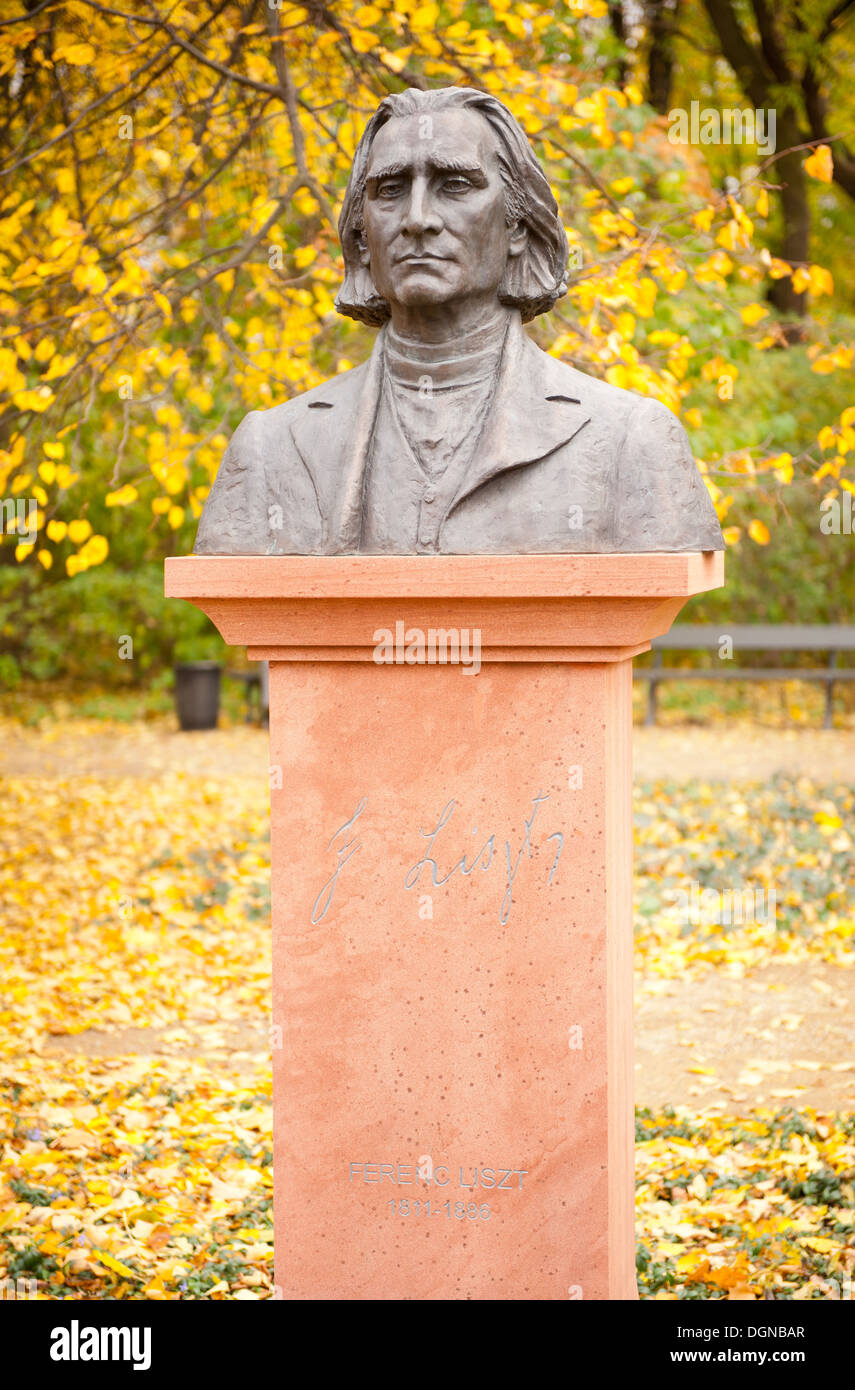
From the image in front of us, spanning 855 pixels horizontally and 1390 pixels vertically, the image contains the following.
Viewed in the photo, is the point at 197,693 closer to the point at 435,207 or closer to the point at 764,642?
the point at 764,642

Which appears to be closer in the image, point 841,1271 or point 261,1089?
point 841,1271

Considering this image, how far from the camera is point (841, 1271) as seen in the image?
4148 millimetres

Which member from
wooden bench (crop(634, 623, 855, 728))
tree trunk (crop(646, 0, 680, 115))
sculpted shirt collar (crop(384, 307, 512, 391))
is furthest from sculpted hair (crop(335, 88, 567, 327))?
tree trunk (crop(646, 0, 680, 115))

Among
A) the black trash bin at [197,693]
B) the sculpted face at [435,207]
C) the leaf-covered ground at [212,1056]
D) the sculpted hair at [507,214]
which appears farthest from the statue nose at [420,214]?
the black trash bin at [197,693]

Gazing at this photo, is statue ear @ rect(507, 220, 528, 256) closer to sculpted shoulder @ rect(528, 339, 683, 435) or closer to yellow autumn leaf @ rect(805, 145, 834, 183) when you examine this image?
sculpted shoulder @ rect(528, 339, 683, 435)

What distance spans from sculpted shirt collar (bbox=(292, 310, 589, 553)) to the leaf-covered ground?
230cm

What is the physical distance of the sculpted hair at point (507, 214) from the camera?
11.1 feet

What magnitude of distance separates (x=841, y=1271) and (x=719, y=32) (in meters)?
13.8

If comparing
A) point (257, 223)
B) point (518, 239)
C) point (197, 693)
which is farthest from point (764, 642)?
point (518, 239)

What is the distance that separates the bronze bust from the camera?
335 centimetres

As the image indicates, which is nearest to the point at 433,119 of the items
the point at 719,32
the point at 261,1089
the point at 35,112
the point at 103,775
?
the point at 261,1089

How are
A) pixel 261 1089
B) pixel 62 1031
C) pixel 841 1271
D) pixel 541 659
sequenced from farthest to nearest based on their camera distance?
pixel 62 1031 → pixel 261 1089 → pixel 841 1271 → pixel 541 659

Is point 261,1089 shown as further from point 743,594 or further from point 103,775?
point 743,594

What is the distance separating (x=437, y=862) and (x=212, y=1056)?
3.07m
